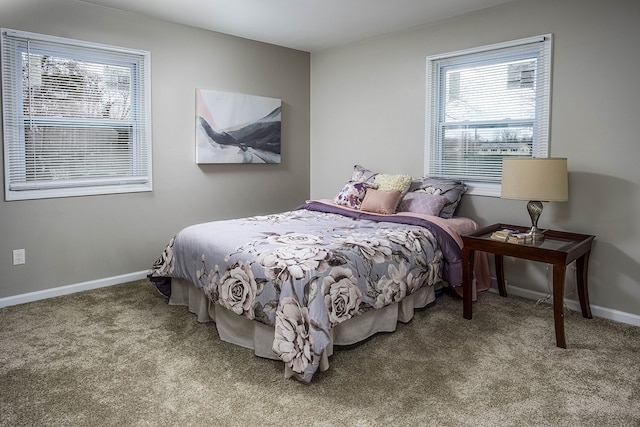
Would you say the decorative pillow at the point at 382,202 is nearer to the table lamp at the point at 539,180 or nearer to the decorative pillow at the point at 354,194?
the decorative pillow at the point at 354,194

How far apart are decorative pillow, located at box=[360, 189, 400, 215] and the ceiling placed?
151cm

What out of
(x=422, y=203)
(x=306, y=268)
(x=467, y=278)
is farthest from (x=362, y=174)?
(x=306, y=268)

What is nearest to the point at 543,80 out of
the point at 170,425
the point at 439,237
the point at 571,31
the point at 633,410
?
the point at 571,31

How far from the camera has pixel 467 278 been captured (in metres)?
3.16

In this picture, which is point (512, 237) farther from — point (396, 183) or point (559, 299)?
point (396, 183)

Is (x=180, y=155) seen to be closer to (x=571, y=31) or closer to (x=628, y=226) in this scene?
(x=571, y=31)

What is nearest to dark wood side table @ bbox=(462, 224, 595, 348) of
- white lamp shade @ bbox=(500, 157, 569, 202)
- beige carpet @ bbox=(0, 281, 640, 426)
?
beige carpet @ bbox=(0, 281, 640, 426)

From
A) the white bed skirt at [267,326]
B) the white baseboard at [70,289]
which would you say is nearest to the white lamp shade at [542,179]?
the white bed skirt at [267,326]

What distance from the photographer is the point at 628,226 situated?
10.3 feet

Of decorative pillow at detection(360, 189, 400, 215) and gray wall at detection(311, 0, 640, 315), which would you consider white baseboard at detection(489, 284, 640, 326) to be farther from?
decorative pillow at detection(360, 189, 400, 215)

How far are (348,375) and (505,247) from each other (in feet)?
4.40

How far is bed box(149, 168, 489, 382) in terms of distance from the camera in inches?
93.4

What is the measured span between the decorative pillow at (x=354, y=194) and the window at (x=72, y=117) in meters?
1.75

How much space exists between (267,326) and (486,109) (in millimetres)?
2629
